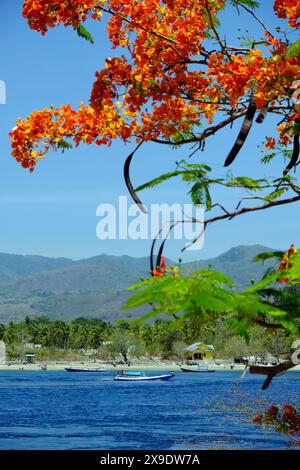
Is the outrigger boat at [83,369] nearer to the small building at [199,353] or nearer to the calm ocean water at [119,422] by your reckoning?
the small building at [199,353]

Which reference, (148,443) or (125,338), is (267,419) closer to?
(148,443)

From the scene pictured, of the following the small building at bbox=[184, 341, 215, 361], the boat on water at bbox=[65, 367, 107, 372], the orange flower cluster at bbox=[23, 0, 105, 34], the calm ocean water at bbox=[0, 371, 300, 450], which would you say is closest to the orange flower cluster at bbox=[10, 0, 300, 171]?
the orange flower cluster at bbox=[23, 0, 105, 34]

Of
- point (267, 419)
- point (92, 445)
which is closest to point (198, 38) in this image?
point (267, 419)

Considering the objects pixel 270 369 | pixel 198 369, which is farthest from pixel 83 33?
pixel 198 369

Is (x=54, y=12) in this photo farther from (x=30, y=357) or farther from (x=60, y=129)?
(x=30, y=357)

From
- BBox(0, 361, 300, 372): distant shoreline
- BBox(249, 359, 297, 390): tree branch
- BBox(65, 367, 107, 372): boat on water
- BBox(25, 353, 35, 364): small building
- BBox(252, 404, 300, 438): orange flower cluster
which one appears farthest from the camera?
BBox(25, 353, 35, 364): small building

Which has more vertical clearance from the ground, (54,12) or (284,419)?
(54,12)

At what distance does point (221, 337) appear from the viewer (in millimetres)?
130500

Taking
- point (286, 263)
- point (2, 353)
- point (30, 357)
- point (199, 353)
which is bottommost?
point (30, 357)

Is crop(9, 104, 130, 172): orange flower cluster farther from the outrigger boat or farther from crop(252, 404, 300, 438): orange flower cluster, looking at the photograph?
the outrigger boat

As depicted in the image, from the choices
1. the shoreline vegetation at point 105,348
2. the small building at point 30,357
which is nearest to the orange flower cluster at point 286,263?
the shoreline vegetation at point 105,348

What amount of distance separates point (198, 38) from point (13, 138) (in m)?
1.77

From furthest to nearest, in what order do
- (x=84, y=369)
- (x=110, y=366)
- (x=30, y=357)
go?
(x=30, y=357), (x=110, y=366), (x=84, y=369)
